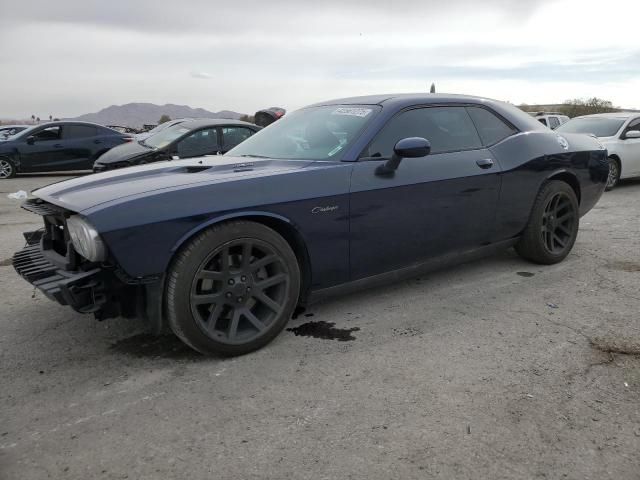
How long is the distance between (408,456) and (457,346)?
3.56 ft

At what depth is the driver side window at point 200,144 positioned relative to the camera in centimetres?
905

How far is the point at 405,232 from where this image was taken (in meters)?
3.43

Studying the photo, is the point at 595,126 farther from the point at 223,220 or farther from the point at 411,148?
the point at 223,220

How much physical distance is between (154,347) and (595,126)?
9.60 metres

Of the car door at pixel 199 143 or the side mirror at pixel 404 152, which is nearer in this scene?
the side mirror at pixel 404 152

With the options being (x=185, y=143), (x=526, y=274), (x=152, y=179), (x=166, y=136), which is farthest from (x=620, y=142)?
(x=152, y=179)

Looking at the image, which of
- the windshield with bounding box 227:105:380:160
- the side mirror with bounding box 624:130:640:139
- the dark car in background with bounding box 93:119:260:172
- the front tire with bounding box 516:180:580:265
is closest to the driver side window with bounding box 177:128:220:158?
the dark car in background with bounding box 93:119:260:172

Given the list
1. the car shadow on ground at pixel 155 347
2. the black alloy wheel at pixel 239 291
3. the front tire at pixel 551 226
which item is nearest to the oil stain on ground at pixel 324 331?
the black alloy wheel at pixel 239 291

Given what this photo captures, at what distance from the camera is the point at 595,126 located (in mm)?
9781

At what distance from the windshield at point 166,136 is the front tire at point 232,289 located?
6.75 meters

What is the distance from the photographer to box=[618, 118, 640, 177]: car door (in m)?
9.27

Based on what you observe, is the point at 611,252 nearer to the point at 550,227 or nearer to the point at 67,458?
the point at 550,227

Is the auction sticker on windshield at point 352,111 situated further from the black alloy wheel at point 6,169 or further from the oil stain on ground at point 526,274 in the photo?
the black alloy wheel at point 6,169

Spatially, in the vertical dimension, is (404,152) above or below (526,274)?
above
